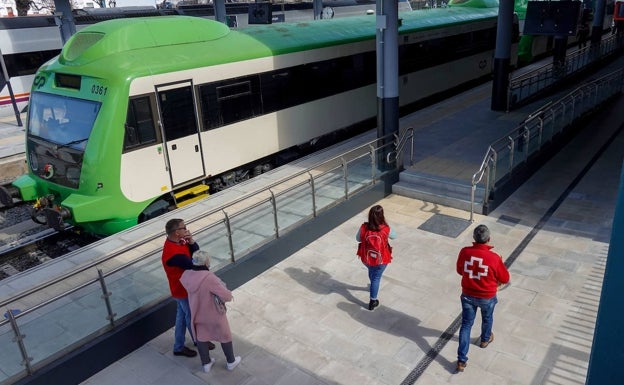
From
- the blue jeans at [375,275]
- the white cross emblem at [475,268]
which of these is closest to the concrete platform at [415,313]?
the blue jeans at [375,275]

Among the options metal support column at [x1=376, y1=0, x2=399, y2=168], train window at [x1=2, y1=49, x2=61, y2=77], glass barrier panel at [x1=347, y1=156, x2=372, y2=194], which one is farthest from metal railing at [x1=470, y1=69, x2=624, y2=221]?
train window at [x1=2, y1=49, x2=61, y2=77]

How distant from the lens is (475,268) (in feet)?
17.9

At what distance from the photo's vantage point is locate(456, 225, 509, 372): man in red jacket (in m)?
5.40

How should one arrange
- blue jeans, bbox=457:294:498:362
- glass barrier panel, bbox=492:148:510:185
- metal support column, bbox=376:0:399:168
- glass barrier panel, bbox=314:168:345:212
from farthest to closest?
metal support column, bbox=376:0:399:168 < glass barrier panel, bbox=492:148:510:185 < glass barrier panel, bbox=314:168:345:212 < blue jeans, bbox=457:294:498:362

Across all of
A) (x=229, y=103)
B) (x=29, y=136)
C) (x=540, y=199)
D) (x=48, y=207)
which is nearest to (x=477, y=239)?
(x=540, y=199)

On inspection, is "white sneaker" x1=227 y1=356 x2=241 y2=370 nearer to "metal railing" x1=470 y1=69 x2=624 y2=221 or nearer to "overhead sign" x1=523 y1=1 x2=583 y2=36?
"metal railing" x1=470 y1=69 x2=624 y2=221

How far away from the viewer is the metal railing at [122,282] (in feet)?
17.6

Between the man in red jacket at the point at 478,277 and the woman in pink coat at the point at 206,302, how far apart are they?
2.54 meters

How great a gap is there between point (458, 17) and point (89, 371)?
17388 millimetres

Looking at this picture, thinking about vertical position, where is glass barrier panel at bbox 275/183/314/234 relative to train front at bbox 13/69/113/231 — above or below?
below

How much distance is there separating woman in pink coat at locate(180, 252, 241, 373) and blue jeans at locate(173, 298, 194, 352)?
357 mm

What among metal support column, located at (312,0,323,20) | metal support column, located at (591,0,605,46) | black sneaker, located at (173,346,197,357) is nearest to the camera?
black sneaker, located at (173,346,197,357)

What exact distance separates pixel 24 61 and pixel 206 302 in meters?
17.8

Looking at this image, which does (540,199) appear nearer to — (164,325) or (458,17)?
(164,325)
